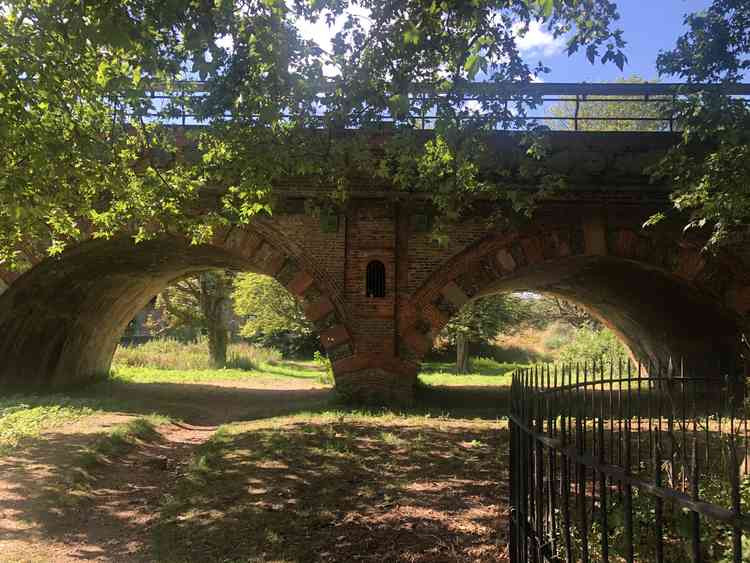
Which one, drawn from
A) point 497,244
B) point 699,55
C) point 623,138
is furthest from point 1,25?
point 623,138

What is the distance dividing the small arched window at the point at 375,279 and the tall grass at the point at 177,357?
14765 mm

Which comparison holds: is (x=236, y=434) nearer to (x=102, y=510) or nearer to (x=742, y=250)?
(x=102, y=510)

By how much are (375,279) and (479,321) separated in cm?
1722

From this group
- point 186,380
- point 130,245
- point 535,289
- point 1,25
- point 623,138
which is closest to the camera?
point 1,25

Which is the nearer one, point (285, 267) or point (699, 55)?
point (699, 55)

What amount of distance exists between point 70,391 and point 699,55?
595 inches

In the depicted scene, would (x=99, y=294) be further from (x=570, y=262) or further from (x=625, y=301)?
(x=625, y=301)

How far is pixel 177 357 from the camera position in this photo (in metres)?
24.9

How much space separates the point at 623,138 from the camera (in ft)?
37.3

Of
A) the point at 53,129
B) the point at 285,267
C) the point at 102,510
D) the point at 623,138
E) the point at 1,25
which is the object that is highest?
the point at 623,138

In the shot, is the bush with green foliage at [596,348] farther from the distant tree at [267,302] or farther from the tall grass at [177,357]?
the tall grass at [177,357]

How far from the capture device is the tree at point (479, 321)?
89.4ft

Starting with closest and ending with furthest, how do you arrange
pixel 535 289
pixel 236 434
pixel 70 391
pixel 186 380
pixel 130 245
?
pixel 236 434, pixel 130 245, pixel 70 391, pixel 535 289, pixel 186 380

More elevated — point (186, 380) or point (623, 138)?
point (623, 138)
